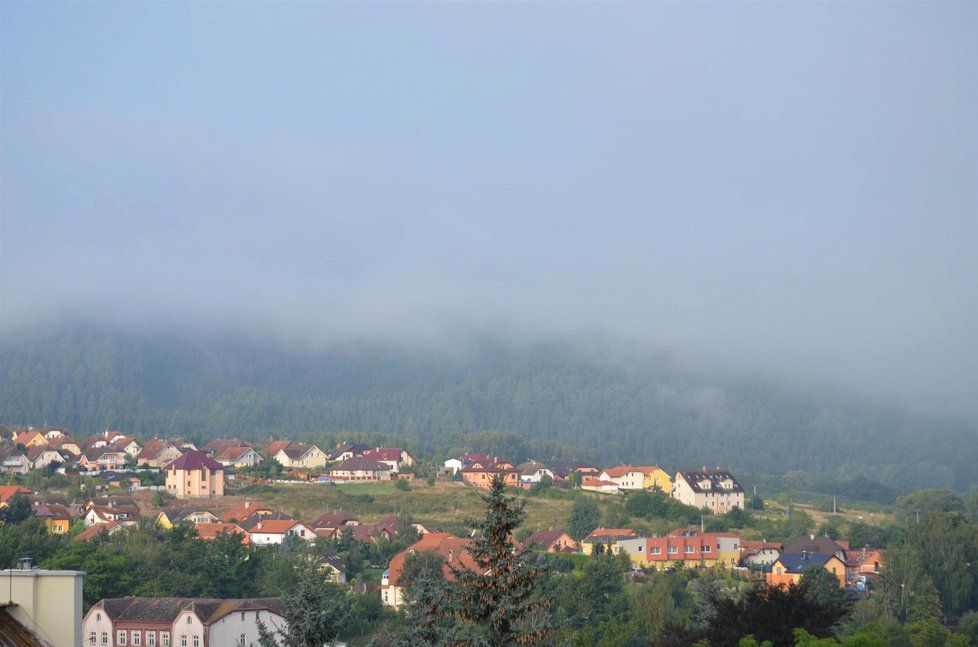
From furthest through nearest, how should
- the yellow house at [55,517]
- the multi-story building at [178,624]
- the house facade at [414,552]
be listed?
1. the yellow house at [55,517]
2. the house facade at [414,552]
3. the multi-story building at [178,624]

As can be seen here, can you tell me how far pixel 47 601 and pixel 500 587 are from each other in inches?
185

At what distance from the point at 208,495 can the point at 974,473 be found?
161420 millimetres

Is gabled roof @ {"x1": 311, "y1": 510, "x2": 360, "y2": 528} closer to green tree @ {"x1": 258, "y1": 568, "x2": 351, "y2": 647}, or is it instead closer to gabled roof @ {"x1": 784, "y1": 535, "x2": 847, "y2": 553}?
gabled roof @ {"x1": 784, "y1": 535, "x2": 847, "y2": 553}

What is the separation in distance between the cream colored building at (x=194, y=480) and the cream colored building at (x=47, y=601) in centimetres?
5662

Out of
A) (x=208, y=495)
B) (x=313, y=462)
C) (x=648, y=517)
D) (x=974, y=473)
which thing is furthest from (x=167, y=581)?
(x=974, y=473)

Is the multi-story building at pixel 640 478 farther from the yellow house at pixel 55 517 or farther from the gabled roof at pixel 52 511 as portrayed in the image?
the yellow house at pixel 55 517

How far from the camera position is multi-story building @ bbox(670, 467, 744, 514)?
78.1 metres

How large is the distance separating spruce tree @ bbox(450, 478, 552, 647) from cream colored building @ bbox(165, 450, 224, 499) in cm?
5860

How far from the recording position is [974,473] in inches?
7849

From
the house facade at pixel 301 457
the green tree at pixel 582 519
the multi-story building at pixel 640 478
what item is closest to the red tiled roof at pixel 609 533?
the green tree at pixel 582 519

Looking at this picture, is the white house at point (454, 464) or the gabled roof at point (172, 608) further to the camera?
the white house at point (454, 464)

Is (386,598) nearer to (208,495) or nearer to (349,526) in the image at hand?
(349,526)

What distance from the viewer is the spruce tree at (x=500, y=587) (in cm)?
1130

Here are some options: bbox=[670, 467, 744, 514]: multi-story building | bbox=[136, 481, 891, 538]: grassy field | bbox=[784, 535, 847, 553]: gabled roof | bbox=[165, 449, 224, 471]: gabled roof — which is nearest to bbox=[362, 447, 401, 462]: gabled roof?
bbox=[136, 481, 891, 538]: grassy field
